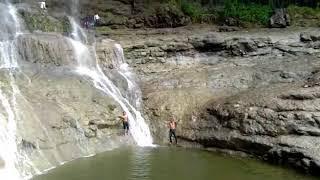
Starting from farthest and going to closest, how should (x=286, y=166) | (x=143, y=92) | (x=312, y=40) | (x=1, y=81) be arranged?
(x=312, y=40) < (x=143, y=92) < (x=1, y=81) < (x=286, y=166)

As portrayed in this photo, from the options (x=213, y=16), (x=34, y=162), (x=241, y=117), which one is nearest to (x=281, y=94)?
(x=241, y=117)

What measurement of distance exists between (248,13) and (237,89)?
1229 centimetres

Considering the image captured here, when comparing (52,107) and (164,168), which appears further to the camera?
(52,107)

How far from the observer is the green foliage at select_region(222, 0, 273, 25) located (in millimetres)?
39094

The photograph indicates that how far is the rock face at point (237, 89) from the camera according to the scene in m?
23.3

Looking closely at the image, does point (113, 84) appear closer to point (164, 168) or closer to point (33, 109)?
point (33, 109)

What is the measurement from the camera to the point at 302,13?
39.3 m

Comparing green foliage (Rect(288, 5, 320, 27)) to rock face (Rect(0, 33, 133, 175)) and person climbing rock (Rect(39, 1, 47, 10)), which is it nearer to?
rock face (Rect(0, 33, 133, 175))

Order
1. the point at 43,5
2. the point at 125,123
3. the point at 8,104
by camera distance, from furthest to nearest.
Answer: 1. the point at 43,5
2. the point at 125,123
3. the point at 8,104

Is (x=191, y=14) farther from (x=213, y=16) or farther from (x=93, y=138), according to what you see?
(x=93, y=138)

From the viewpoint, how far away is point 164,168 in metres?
21.2

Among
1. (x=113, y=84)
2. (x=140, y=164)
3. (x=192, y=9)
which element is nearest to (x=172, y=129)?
(x=113, y=84)

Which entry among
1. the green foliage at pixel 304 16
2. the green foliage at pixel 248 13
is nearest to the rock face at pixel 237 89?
the green foliage at pixel 304 16

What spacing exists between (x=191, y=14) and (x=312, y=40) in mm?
10356
